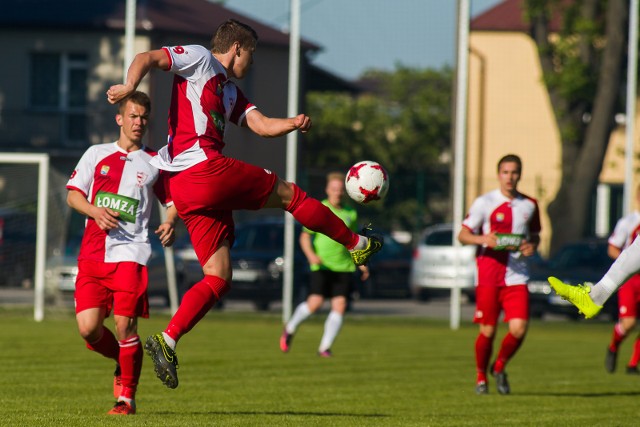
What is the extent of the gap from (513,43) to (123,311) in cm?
3057

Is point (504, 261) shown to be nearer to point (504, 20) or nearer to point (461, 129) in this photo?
point (461, 129)

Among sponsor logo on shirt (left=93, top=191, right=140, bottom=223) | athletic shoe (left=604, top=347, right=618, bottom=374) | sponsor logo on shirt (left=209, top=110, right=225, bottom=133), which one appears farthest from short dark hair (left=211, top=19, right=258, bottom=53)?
athletic shoe (left=604, top=347, right=618, bottom=374)

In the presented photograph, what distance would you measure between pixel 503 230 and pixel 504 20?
93.5 ft

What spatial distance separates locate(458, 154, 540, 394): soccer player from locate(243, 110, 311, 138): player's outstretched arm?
4.05 meters

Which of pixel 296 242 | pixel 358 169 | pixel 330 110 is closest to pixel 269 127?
pixel 358 169

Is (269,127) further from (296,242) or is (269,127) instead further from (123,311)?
(296,242)

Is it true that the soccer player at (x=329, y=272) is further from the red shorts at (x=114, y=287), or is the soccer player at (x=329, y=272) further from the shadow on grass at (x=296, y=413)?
the red shorts at (x=114, y=287)

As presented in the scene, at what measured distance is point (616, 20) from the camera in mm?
28062

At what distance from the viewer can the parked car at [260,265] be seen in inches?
939

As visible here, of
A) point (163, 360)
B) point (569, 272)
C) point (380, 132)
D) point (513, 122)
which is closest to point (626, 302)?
point (163, 360)

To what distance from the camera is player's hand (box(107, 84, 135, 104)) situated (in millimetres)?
7273

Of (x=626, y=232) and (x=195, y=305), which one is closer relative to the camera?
(x=195, y=305)

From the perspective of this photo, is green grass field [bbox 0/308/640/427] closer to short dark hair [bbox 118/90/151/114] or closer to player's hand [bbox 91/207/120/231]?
player's hand [bbox 91/207/120/231]

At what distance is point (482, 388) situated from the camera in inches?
455
